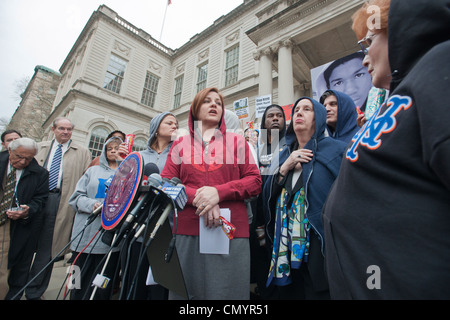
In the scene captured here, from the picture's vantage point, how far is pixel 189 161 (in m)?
1.56

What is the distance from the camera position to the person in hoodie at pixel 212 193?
1.27m

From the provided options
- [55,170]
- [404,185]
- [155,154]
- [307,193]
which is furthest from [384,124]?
[55,170]

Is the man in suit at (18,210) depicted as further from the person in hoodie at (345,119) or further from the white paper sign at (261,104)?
the white paper sign at (261,104)

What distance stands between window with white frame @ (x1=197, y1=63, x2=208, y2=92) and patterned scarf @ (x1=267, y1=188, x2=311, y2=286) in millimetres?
16003

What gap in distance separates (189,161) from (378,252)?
1241 millimetres

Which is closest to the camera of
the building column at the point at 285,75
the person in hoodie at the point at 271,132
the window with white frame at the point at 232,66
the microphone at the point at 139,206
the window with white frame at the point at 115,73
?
the microphone at the point at 139,206

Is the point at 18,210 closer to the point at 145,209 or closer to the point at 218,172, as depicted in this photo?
the point at 145,209

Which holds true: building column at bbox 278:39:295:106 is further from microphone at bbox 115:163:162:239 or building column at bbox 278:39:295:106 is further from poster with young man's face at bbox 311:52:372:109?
microphone at bbox 115:163:162:239

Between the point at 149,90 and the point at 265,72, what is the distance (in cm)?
1267

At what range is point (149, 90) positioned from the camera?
58.9 ft

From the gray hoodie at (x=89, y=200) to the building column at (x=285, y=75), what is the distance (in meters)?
7.01

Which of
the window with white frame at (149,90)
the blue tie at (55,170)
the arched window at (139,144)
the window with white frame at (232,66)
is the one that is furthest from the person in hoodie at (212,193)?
the window with white frame at (149,90)

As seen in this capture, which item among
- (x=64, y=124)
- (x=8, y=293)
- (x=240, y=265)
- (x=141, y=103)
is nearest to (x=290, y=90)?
(x=64, y=124)
